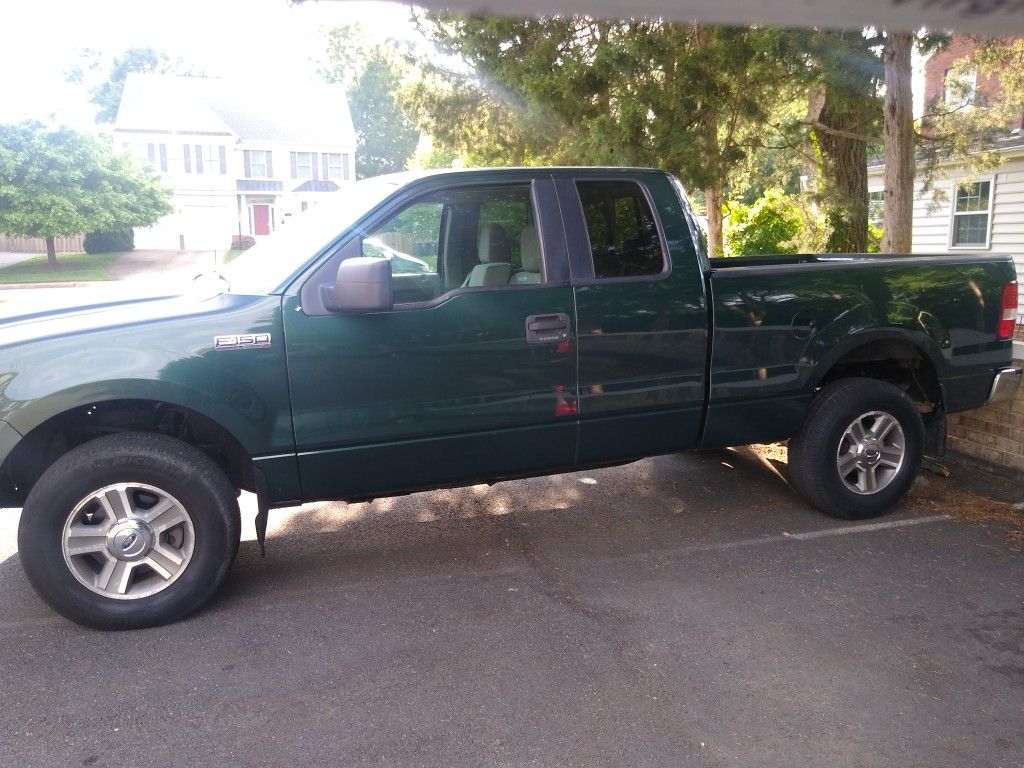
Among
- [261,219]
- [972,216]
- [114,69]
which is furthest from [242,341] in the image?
[114,69]

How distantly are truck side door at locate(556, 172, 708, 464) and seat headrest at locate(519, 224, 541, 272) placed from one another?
16cm

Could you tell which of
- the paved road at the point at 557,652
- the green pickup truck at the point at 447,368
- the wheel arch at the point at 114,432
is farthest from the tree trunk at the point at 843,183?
the wheel arch at the point at 114,432

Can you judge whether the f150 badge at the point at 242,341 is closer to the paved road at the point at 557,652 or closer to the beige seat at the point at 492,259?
the beige seat at the point at 492,259

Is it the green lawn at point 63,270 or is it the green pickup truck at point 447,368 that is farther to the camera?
the green lawn at point 63,270

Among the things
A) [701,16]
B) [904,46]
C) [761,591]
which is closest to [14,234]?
[904,46]

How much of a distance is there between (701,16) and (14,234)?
34.2 m

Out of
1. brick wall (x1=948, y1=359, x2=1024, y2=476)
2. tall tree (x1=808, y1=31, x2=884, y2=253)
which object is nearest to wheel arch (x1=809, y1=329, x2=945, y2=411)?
brick wall (x1=948, y1=359, x2=1024, y2=476)

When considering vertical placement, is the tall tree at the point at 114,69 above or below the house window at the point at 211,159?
above

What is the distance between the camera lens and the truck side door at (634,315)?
4.54 m

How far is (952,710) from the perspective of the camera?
126 inches

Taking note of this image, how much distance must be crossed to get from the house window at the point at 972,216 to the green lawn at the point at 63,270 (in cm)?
2303

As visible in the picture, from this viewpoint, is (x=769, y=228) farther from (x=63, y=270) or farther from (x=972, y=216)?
(x=63, y=270)

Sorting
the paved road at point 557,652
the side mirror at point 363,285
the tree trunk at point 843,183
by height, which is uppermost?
the tree trunk at point 843,183

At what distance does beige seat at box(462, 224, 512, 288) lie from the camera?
4.53m
